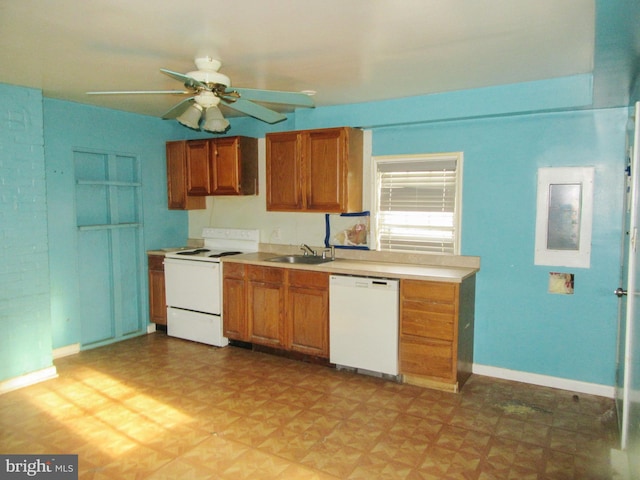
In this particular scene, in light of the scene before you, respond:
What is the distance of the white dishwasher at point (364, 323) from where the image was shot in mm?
3721

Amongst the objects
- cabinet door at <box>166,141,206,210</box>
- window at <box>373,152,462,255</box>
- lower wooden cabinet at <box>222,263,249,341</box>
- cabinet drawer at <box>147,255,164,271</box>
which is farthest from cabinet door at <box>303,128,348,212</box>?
cabinet drawer at <box>147,255,164,271</box>

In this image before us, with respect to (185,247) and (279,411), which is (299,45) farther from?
(185,247)

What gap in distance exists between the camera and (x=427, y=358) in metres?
3.61

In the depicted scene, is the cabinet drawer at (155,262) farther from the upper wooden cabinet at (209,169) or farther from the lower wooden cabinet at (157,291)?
the upper wooden cabinet at (209,169)

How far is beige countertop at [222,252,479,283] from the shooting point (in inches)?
141

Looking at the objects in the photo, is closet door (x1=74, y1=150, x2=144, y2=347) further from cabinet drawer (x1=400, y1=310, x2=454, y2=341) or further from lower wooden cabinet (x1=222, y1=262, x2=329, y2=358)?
cabinet drawer (x1=400, y1=310, x2=454, y2=341)

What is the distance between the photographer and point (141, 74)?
11.0 ft

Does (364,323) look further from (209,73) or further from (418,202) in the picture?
(209,73)

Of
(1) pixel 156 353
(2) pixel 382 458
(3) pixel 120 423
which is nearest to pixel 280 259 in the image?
(1) pixel 156 353

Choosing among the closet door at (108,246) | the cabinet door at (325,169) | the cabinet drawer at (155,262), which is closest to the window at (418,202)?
the cabinet door at (325,169)

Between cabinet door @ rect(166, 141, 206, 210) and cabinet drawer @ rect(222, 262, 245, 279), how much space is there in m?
1.08

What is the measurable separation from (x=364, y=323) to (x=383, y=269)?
18.7 inches

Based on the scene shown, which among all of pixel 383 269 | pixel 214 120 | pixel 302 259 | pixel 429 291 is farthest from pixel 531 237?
pixel 214 120

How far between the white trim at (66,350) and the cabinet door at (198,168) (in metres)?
1.94
